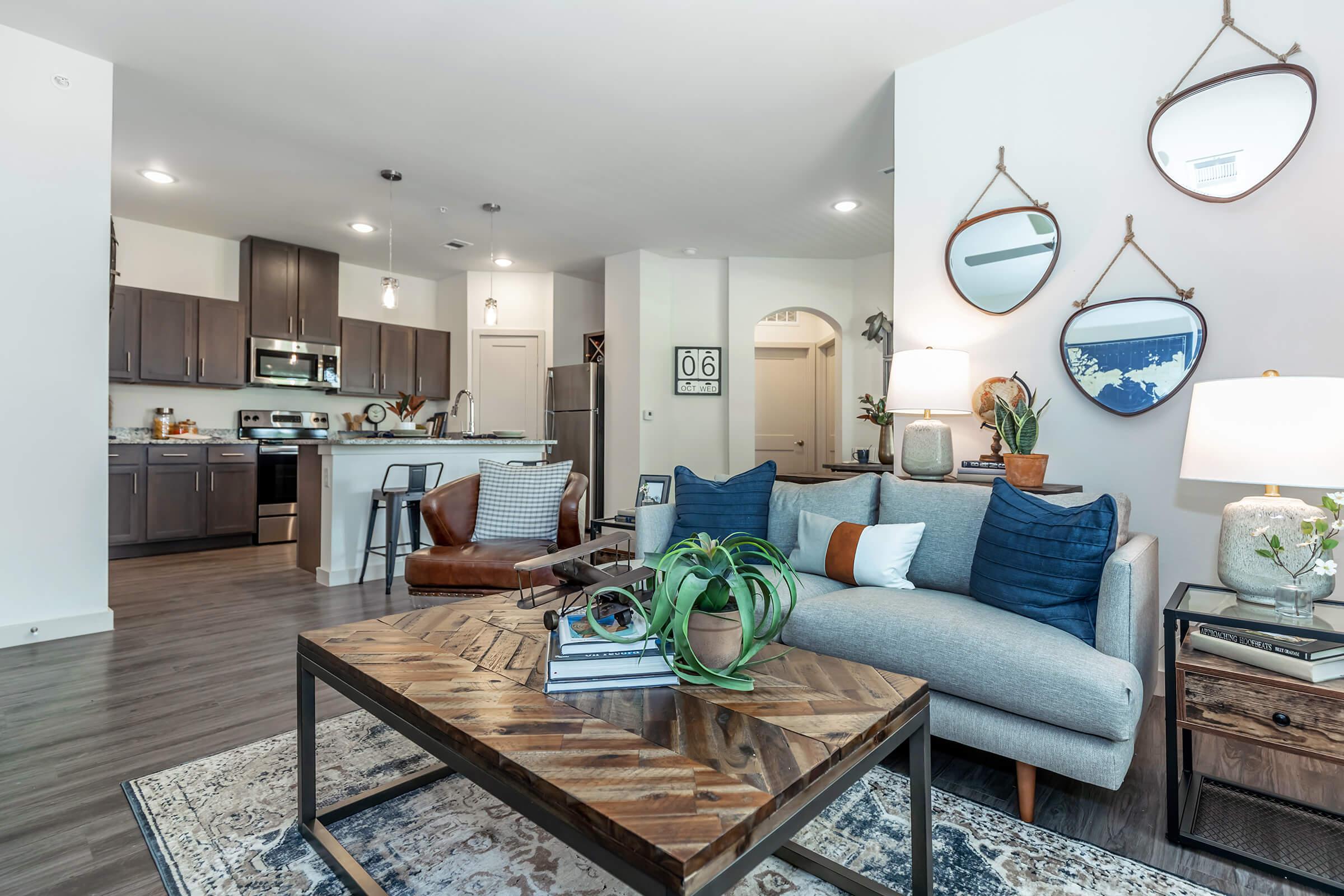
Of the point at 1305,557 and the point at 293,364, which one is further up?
the point at 293,364

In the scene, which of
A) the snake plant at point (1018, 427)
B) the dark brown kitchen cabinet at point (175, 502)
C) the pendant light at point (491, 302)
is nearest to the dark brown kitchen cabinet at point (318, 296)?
the dark brown kitchen cabinet at point (175, 502)

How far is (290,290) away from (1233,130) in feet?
21.9

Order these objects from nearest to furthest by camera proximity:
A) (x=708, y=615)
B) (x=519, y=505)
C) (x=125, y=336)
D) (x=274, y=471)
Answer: (x=708, y=615)
(x=519, y=505)
(x=125, y=336)
(x=274, y=471)

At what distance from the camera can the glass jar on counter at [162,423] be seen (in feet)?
18.1

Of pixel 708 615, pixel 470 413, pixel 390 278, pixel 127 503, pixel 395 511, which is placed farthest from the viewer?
pixel 470 413

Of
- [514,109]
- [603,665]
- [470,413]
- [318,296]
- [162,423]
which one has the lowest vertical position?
[603,665]

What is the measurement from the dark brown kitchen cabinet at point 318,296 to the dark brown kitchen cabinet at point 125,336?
3.91 ft

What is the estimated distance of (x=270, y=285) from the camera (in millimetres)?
5898

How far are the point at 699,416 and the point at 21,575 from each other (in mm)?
4789

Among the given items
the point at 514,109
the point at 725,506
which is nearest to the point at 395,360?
the point at 514,109

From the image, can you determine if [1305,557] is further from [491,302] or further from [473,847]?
[491,302]

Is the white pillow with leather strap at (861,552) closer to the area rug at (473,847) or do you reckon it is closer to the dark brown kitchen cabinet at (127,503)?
the area rug at (473,847)

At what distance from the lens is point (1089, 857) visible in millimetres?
1475

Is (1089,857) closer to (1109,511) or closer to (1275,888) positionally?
(1275,888)
